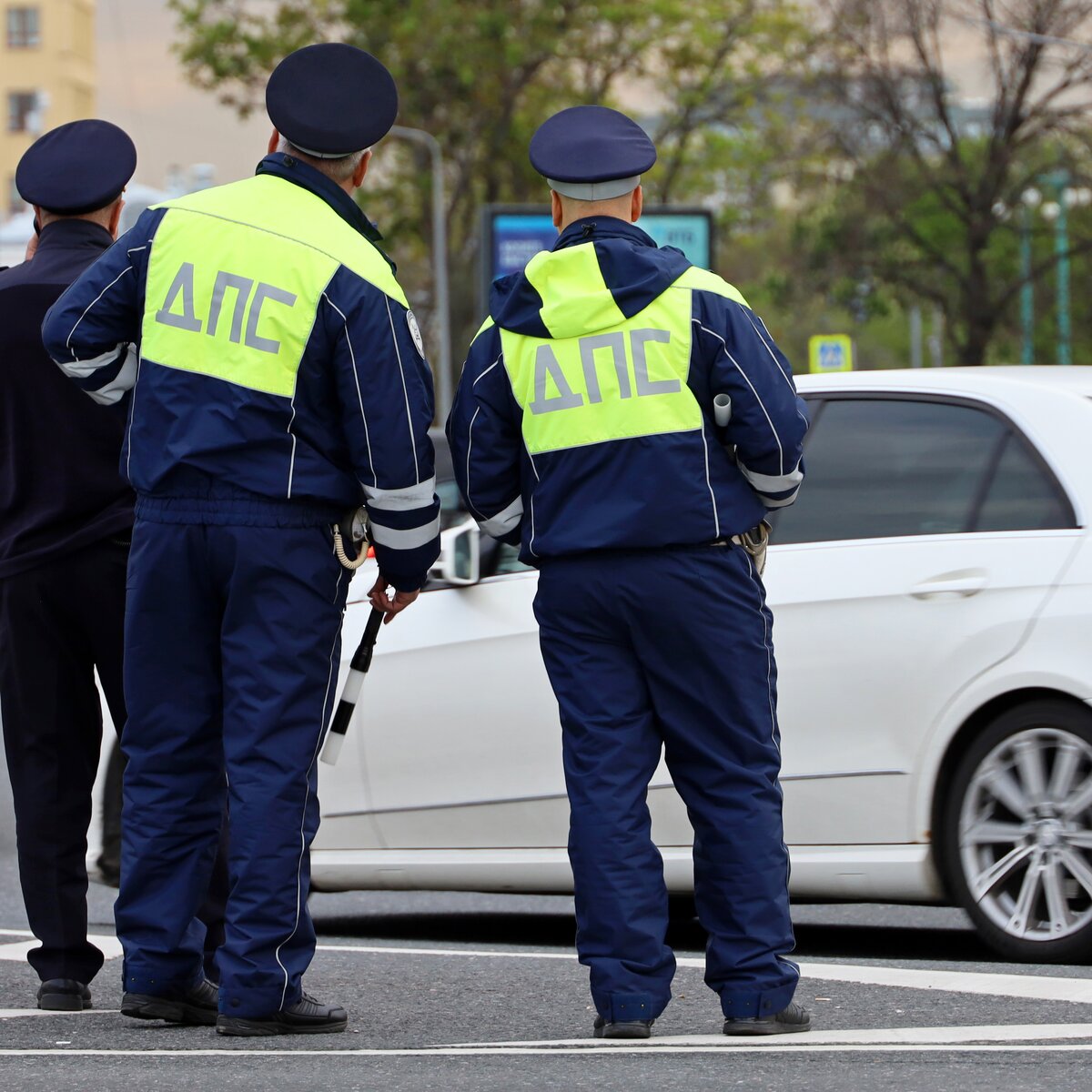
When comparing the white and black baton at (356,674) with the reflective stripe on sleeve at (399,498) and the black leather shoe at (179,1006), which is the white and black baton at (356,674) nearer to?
the reflective stripe on sleeve at (399,498)

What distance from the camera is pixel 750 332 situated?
174 inches

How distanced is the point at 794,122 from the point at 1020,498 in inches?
1193

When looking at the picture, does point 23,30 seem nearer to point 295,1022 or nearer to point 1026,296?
point 1026,296

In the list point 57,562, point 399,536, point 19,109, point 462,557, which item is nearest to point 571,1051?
point 399,536

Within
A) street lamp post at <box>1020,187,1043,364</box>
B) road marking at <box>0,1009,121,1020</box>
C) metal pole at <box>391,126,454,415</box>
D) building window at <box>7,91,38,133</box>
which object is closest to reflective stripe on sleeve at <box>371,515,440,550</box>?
road marking at <box>0,1009,121,1020</box>

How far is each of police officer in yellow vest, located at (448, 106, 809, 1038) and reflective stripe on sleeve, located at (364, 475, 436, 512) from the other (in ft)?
0.53

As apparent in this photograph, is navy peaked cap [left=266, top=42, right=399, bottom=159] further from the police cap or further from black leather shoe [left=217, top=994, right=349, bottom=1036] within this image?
black leather shoe [left=217, top=994, right=349, bottom=1036]

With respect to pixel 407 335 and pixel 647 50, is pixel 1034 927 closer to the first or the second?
pixel 407 335

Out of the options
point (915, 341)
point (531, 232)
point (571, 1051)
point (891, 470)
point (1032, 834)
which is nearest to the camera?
point (571, 1051)

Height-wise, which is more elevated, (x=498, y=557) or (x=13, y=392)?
(x=13, y=392)

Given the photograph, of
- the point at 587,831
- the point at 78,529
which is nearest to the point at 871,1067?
the point at 587,831

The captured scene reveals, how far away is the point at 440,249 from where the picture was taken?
34.1 meters

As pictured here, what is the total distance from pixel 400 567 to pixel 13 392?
989 mm

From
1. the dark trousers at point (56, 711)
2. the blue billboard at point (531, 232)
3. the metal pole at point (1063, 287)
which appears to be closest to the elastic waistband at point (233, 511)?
the dark trousers at point (56, 711)
